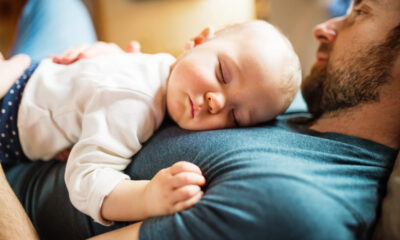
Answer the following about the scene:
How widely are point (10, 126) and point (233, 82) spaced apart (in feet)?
2.33

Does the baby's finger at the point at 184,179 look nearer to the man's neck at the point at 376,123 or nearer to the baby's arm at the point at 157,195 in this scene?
the baby's arm at the point at 157,195

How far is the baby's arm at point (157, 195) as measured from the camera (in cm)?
62

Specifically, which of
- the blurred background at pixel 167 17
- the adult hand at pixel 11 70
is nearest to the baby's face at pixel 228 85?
the adult hand at pixel 11 70

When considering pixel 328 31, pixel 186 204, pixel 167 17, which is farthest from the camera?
pixel 167 17

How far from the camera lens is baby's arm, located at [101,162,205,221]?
0.62 meters

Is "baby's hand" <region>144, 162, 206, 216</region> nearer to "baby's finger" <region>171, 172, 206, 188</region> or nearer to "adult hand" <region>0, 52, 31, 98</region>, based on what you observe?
"baby's finger" <region>171, 172, 206, 188</region>

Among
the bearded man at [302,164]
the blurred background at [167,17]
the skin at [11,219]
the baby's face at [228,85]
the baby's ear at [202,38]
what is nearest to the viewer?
the bearded man at [302,164]

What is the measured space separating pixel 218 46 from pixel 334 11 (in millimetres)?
2451

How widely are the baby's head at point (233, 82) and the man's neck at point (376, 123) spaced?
0.19m

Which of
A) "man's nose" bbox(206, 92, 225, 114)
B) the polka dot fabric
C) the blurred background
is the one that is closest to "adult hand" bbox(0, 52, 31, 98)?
the polka dot fabric

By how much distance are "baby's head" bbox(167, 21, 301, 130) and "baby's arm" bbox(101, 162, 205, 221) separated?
0.82ft

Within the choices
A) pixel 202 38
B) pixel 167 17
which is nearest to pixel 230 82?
pixel 202 38

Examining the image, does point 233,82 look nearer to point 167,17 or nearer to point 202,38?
point 202,38

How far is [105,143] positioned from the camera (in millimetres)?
784
